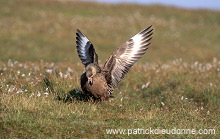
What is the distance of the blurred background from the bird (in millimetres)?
8598

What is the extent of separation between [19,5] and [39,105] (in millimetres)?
27318

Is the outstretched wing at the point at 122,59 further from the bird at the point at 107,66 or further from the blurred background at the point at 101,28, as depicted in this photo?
the blurred background at the point at 101,28

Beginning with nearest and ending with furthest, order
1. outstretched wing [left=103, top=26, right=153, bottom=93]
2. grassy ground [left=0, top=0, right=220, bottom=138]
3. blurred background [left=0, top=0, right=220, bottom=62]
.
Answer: grassy ground [left=0, top=0, right=220, bottom=138]
outstretched wing [left=103, top=26, right=153, bottom=93]
blurred background [left=0, top=0, right=220, bottom=62]

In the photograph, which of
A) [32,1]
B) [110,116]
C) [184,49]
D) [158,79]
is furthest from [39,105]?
[32,1]

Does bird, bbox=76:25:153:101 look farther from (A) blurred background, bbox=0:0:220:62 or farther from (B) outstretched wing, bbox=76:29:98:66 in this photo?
(A) blurred background, bbox=0:0:220:62

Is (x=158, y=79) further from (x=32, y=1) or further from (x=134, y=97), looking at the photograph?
(x=32, y=1)

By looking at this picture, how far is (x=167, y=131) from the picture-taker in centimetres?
605

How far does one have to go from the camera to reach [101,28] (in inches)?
1107

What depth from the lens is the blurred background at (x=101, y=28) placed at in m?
20.6

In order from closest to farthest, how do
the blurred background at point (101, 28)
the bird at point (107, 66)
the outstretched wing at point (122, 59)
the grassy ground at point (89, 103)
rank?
the grassy ground at point (89, 103)
the bird at point (107, 66)
the outstretched wing at point (122, 59)
the blurred background at point (101, 28)

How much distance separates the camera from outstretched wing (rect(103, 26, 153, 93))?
7863 mm

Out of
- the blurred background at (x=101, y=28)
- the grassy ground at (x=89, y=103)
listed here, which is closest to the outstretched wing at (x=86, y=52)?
the grassy ground at (x=89, y=103)

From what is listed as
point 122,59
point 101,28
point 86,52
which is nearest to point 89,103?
point 122,59

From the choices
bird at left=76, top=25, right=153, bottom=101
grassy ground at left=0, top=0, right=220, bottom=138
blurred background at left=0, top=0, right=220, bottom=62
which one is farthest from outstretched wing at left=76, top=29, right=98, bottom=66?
blurred background at left=0, top=0, right=220, bottom=62
